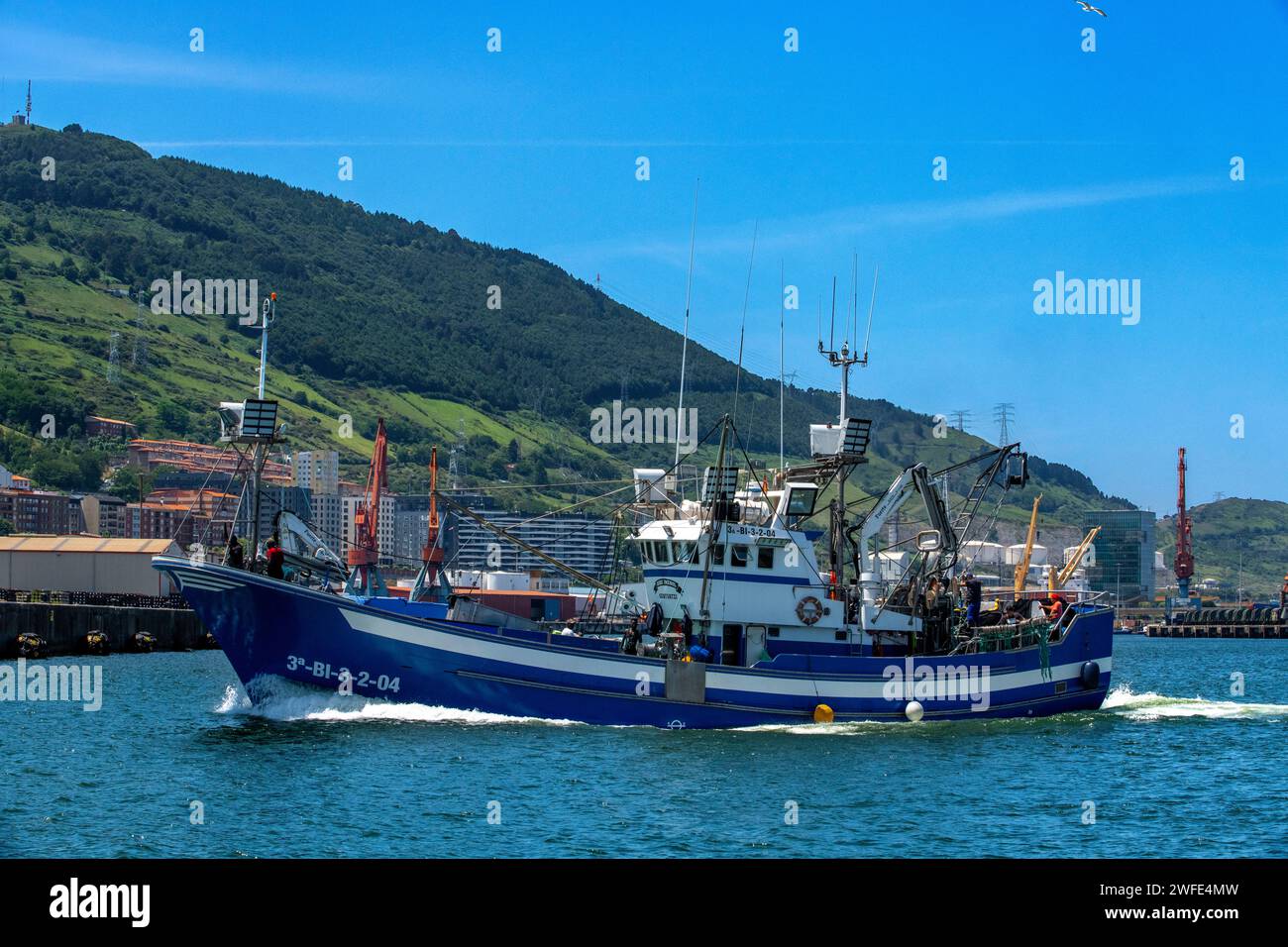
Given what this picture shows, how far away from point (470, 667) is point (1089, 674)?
1777cm

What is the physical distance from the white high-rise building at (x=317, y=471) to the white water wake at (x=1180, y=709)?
13313 cm

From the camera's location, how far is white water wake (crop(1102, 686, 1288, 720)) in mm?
42438

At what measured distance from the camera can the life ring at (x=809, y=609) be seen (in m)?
35.9

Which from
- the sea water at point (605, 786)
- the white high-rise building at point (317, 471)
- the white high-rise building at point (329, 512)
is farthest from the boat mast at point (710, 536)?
the white high-rise building at point (329, 512)

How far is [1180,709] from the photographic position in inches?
1751

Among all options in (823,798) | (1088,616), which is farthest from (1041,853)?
(1088,616)

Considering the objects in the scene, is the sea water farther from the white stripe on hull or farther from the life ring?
the life ring

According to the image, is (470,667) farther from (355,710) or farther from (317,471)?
(317,471)

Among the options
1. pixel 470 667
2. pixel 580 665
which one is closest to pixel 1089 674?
pixel 580 665

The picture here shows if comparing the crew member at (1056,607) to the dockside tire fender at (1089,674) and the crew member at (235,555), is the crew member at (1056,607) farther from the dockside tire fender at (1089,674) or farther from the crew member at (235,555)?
the crew member at (235,555)

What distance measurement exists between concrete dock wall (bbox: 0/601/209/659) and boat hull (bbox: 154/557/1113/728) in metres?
33.3

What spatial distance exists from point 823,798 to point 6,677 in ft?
117
